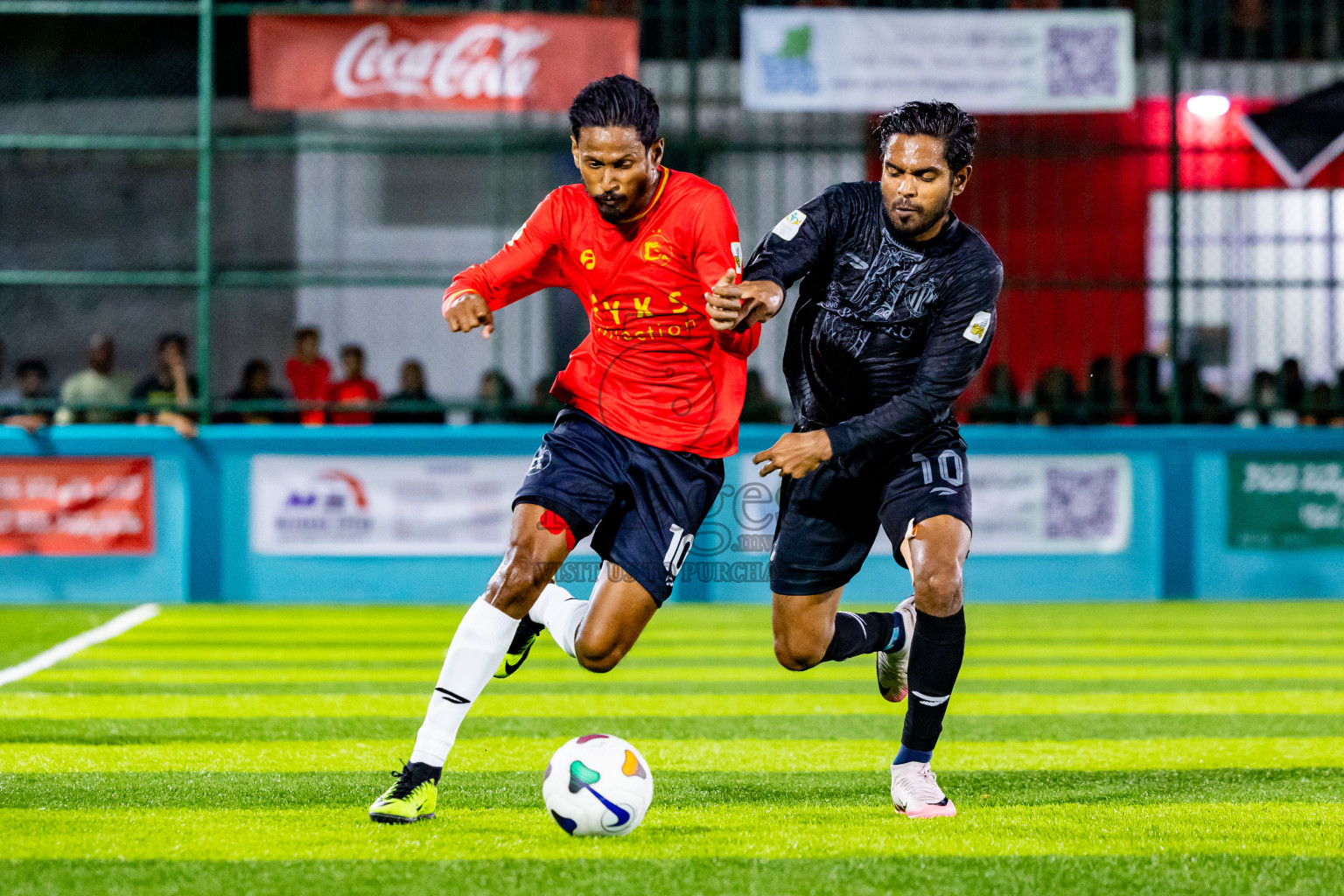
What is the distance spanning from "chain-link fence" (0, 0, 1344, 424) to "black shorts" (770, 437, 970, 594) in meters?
8.86

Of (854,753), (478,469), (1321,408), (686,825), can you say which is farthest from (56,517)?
(1321,408)

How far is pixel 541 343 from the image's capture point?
1567cm

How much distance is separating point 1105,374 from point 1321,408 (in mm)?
1499

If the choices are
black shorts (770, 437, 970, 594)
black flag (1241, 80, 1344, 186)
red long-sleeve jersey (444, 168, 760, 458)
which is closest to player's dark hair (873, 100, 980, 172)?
red long-sleeve jersey (444, 168, 760, 458)

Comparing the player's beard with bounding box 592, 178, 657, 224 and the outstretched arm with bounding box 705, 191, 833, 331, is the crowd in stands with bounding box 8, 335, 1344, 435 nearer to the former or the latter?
the player's beard with bounding box 592, 178, 657, 224

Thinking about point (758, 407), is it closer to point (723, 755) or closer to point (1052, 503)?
point (1052, 503)

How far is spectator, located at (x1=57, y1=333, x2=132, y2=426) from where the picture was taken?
1123 cm

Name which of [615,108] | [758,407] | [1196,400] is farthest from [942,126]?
[1196,400]

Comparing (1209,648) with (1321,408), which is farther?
(1321,408)

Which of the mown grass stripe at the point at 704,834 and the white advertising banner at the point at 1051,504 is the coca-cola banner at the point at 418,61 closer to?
the white advertising banner at the point at 1051,504

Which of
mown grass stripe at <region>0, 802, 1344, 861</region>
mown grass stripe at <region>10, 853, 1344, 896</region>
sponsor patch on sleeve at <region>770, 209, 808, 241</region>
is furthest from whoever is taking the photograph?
sponsor patch on sleeve at <region>770, 209, 808, 241</region>

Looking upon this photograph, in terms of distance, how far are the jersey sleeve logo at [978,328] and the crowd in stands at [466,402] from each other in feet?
21.0

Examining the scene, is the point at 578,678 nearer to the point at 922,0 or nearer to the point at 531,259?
the point at 531,259

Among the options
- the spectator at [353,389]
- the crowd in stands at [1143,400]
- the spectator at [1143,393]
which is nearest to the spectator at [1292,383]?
the crowd in stands at [1143,400]
